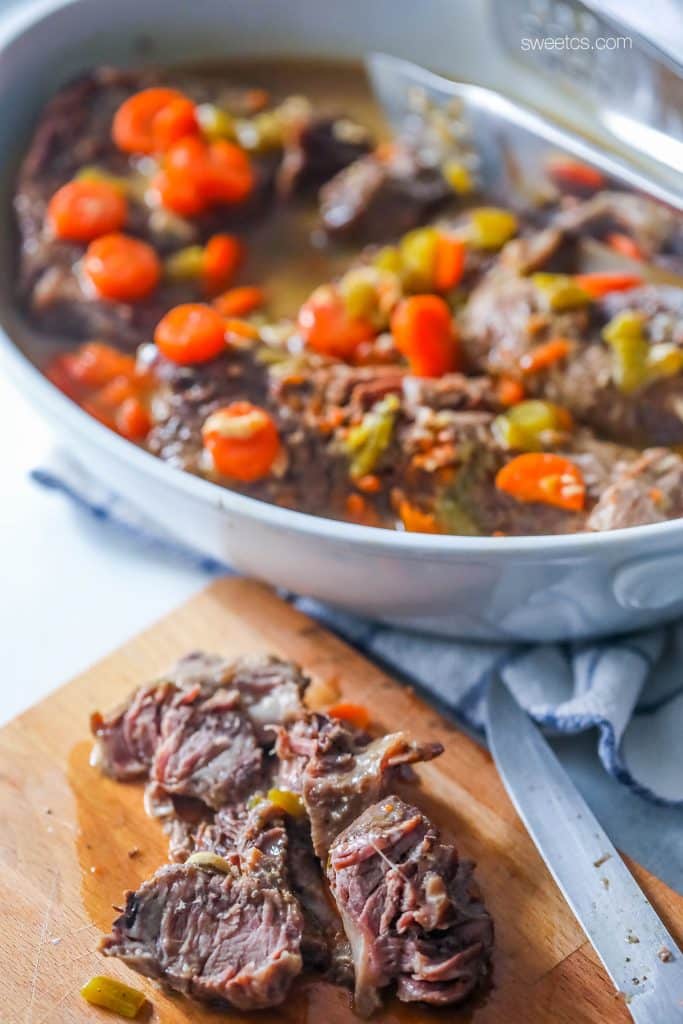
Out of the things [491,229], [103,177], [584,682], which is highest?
[103,177]

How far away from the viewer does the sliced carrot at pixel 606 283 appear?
12.4 feet

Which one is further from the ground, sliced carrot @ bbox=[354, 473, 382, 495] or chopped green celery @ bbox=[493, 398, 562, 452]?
sliced carrot @ bbox=[354, 473, 382, 495]

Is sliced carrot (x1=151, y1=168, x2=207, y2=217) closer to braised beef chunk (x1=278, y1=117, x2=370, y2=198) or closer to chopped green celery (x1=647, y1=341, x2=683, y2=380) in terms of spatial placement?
braised beef chunk (x1=278, y1=117, x2=370, y2=198)

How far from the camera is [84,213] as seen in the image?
13.3ft

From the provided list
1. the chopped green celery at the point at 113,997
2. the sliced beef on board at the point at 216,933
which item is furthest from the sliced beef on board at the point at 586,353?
the chopped green celery at the point at 113,997

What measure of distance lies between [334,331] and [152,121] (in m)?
1.23

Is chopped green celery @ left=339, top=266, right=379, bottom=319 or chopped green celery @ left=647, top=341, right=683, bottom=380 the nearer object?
chopped green celery @ left=647, top=341, right=683, bottom=380

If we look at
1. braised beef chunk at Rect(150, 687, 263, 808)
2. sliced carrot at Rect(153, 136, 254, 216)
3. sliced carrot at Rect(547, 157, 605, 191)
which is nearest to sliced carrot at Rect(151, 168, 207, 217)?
sliced carrot at Rect(153, 136, 254, 216)

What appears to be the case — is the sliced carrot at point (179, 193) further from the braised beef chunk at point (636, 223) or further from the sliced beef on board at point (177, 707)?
the sliced beef on board at point (177, 707)

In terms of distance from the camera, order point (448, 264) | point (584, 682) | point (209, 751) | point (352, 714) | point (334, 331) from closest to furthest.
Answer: point (209, 751), point (352, 714), point (584, 682), point (334, 331), point (448, 264)

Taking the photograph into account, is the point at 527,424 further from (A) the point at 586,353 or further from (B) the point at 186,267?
(B) the point at 186,267

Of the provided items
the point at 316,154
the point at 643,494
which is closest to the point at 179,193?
the point at 316,154

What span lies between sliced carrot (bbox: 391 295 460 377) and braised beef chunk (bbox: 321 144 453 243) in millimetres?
578

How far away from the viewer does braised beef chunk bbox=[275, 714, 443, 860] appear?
2.61 meters
